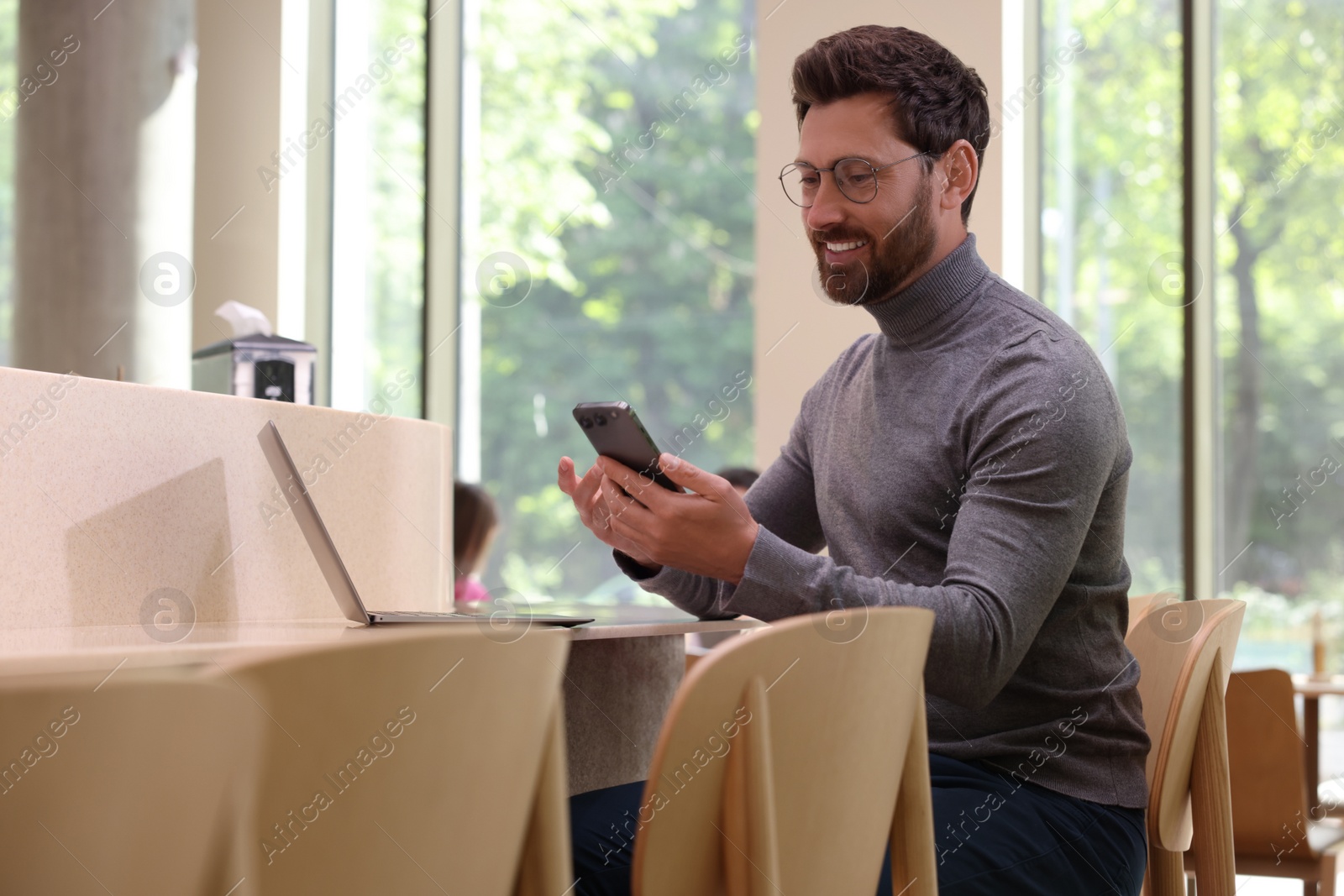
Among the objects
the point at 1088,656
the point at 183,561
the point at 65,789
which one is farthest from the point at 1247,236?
the point at 65,789

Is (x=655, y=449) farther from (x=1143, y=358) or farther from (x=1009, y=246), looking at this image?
(x=1143, y=358)

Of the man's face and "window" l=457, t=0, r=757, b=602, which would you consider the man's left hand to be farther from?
"window" l=457, t=0, r=757, b=602

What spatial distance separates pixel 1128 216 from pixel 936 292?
245 centimetres

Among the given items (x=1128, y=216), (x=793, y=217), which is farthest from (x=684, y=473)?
(x=1128, y=216)

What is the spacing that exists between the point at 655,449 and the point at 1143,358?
110 inches

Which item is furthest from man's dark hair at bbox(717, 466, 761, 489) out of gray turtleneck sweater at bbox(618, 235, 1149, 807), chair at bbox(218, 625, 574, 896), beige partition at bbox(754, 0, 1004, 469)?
chair at bbox(218, 625, 574, 896)

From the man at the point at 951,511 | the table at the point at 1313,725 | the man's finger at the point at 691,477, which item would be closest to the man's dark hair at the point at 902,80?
the man at the point at 951,511

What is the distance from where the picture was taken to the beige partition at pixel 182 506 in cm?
118

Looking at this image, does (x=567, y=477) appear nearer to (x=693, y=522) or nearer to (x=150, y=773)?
(x=693, y=522)

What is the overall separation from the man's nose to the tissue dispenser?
2.64ft

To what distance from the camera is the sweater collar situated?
4.97 ft

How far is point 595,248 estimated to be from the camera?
17.9 ft

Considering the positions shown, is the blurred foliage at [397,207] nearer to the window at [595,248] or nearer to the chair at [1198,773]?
the window at [595,248]

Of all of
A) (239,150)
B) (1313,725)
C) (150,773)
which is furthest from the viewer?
(239,150)
